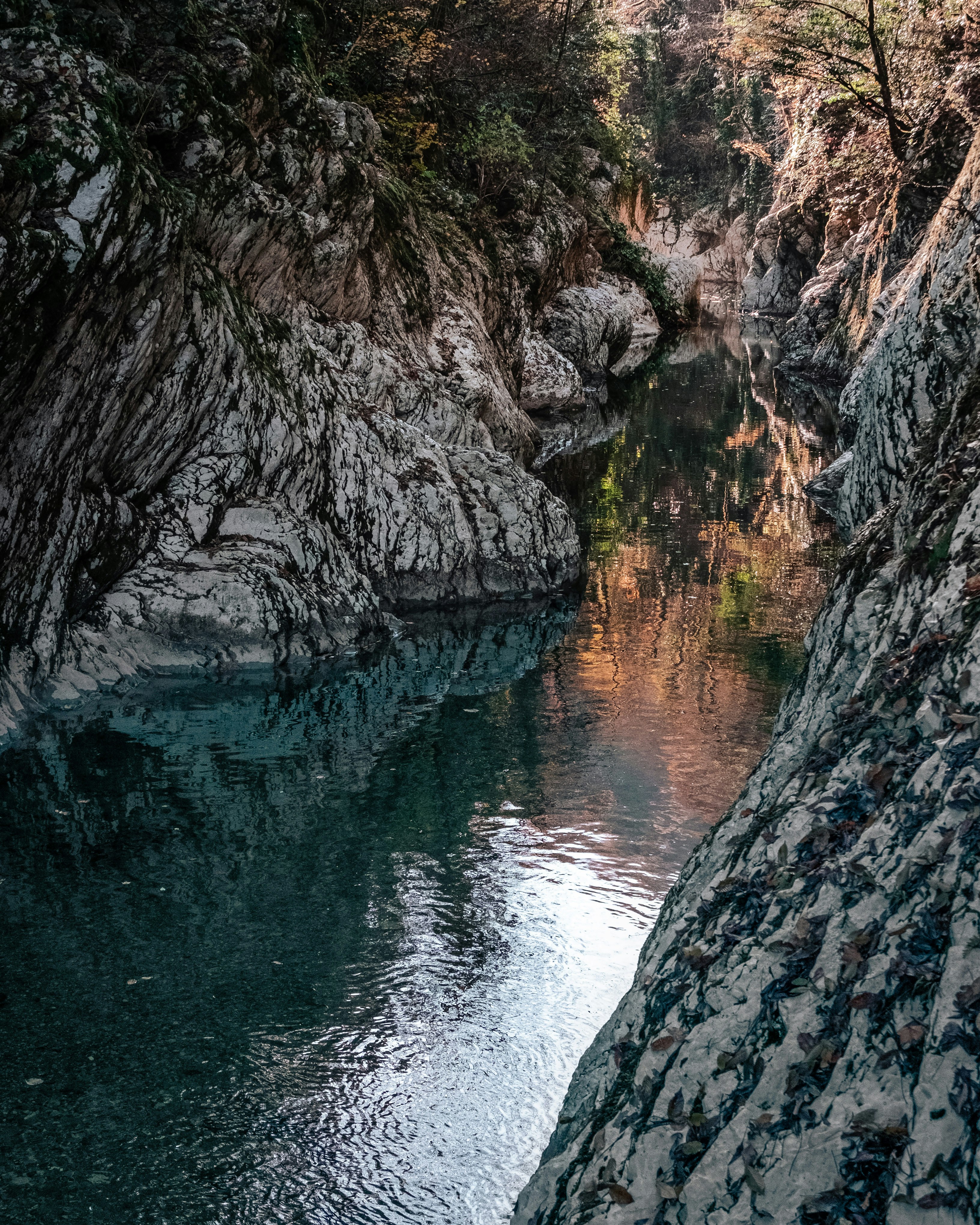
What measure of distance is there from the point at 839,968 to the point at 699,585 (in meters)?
9.43

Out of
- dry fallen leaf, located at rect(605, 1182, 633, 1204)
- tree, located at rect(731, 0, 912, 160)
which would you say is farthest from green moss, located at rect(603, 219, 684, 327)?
dry fallen leaf, located at rect(605, 1182, 633, 1204)

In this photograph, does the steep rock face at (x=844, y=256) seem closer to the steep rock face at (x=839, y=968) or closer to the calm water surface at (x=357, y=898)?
the calm water surface at (x=357, y=898)

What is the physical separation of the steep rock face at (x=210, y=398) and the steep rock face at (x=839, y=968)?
20.9 ft

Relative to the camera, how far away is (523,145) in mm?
21375

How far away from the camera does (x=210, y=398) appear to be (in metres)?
10.8

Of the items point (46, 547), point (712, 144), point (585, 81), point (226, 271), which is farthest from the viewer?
point (712, 144)

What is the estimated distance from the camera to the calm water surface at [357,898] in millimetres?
4477

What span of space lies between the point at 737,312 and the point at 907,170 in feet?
124

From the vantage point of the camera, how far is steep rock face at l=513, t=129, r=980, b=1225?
2.83 metres

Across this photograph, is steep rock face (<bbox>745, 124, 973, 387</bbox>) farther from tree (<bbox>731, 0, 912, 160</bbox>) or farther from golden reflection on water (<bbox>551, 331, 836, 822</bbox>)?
golden reflection on water (<bbox>551, 331, 836, 822</bbox>)

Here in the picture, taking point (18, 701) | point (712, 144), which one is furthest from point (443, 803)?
point (712, 144)

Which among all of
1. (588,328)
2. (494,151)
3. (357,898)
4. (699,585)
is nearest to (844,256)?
(588,328)

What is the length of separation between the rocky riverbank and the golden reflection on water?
5.06 feet

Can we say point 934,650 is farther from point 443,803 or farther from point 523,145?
point 523,145
